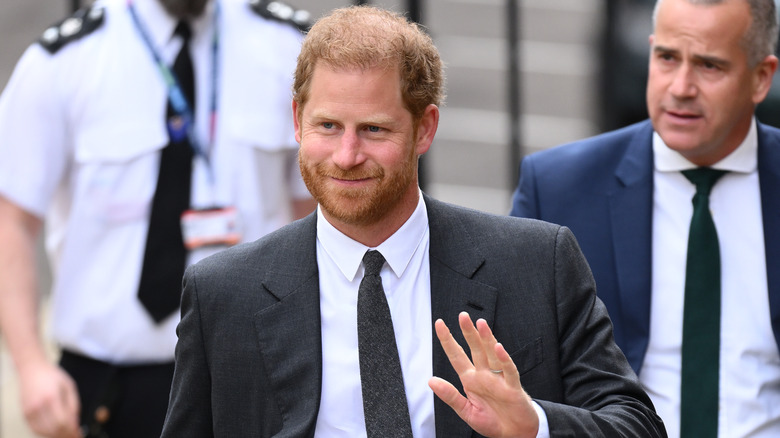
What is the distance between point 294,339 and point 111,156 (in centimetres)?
167

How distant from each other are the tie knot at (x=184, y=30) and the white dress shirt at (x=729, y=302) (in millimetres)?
1574

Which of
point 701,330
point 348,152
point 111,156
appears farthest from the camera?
point 111,156

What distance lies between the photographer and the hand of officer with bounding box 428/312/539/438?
2.48 metres

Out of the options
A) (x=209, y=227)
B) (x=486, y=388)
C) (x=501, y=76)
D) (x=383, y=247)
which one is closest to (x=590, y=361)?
(x=486, y=388)

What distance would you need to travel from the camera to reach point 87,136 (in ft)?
14.0

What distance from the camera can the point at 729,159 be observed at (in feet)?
12.2

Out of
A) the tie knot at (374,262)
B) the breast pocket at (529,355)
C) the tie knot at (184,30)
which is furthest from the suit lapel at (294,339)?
the tie knot at (184,30)

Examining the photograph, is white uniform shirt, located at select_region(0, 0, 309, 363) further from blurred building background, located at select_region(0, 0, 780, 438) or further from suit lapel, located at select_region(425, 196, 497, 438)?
blurred building background, located at select_region(0, 0, 780, 438)

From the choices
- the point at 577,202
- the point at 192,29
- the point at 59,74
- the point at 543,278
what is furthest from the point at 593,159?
the point at 59,74

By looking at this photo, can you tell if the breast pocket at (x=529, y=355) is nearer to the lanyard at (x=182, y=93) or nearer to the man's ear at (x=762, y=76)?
the man's ear at (x=762, y=76)

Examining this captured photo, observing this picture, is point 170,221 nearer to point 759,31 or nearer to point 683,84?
point 683,84

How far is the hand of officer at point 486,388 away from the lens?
8.14 feet

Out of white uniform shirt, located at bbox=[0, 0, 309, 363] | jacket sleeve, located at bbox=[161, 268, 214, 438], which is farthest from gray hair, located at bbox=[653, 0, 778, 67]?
jacket sleeve, located at bbox=[161, 268, 214, 438]

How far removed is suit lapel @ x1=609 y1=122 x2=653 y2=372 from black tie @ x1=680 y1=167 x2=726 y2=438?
0.36 ft
